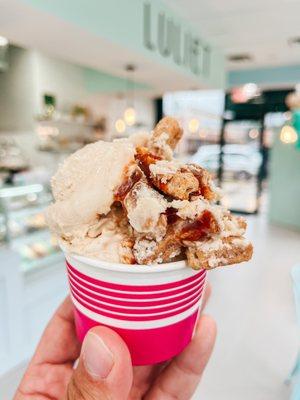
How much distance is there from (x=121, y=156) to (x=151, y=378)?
2.77 feet

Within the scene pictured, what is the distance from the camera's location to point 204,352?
1.03 meters

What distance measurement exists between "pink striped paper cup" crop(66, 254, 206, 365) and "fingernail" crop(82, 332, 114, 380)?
0.25 ft

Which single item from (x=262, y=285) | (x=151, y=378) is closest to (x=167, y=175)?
(x=151, y=378)

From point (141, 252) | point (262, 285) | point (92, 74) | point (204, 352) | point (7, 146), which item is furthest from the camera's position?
point (92, 74)

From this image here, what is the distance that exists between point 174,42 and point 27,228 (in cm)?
315

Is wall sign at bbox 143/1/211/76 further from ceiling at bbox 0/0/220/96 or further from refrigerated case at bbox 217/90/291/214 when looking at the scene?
refrigerated case at bbox 217/90/291/214

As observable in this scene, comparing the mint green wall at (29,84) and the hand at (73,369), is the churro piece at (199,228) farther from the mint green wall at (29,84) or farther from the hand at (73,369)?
the mint green wall at (29,84)

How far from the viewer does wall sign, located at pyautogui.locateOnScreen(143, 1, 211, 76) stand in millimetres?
3816

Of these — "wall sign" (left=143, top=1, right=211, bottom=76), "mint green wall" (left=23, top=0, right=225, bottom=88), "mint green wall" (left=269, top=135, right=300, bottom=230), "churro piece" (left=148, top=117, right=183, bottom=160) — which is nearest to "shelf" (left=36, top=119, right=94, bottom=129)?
"wall sign" (left=143, top=1, right=211, bottom=76)

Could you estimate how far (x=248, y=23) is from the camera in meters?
4.45

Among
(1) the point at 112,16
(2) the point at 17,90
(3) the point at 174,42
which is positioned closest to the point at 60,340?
(1) the point at 112,16

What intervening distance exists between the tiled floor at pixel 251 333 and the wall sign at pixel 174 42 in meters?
3.08

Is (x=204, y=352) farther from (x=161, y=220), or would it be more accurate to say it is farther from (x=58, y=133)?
(x=58, y=133)

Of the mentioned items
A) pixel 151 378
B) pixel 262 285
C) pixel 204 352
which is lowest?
pixel 262 285
